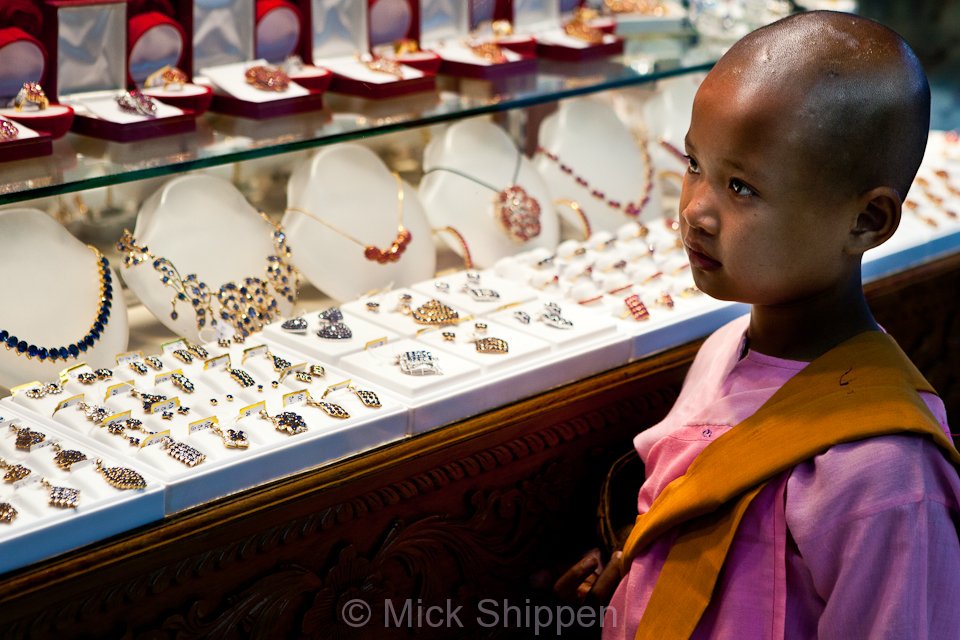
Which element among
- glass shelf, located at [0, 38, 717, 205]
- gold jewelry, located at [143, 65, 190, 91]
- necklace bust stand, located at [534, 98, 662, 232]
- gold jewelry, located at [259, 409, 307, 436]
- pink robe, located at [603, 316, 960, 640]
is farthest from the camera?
necklace bust stand, located at [534, 98, 662, 232]

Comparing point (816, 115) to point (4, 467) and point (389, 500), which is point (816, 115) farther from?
point (4, 467)

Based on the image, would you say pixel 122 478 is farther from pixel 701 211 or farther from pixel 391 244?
pixel 391 244

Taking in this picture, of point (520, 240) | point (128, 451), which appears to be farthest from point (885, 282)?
point (128, 451)

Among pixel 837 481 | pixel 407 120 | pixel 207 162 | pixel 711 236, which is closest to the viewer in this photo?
pixel 837 481

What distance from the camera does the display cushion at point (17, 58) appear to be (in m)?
1.88

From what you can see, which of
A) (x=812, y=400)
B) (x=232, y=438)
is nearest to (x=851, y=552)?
(x=812, y=400)

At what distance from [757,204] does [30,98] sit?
1.12 m

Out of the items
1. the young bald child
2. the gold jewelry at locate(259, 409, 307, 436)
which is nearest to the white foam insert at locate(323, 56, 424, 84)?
the gold jewelry at locate(259, 409, 307, 436)

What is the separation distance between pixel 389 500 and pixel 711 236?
1.89 ft

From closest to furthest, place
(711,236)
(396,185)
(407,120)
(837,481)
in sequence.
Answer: (837,481) < (711,236) < (407,120) < (396,185)

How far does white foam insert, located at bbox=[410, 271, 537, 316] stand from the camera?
2090mm

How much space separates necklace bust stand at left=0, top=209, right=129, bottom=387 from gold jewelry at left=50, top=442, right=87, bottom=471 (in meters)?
0.31

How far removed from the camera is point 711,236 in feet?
4.66

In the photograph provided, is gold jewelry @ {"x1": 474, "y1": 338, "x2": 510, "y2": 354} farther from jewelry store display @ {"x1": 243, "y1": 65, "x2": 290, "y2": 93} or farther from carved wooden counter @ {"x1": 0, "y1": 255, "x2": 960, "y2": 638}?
jewelry store display @ {"x1": 243, "y1": 65, "x2": 290, "y2": 93}
